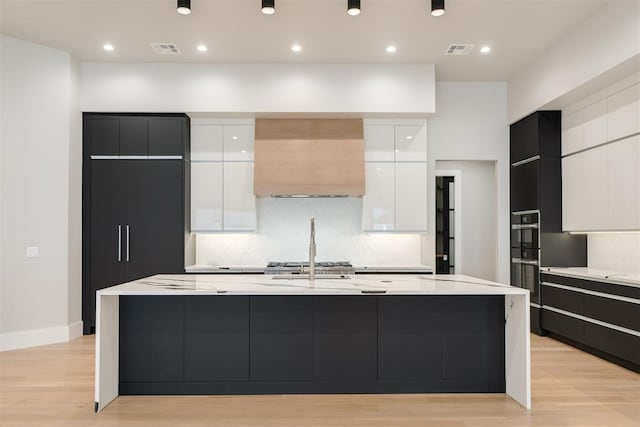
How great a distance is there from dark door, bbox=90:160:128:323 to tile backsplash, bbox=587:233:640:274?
5.61 metres

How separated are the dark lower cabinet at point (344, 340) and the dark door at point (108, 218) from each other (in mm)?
3238

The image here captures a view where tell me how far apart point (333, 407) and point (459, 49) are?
13.3 feet

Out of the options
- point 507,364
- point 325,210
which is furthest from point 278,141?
point 507,364

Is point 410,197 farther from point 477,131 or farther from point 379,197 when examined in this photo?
point 477,131

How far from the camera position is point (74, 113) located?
17.8 ft

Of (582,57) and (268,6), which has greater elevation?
(268,6)

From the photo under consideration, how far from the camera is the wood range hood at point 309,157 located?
561 centimetres

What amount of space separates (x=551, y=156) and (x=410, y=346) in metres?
3.34

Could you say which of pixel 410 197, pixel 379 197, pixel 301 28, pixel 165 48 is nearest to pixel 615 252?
pixel 410 197

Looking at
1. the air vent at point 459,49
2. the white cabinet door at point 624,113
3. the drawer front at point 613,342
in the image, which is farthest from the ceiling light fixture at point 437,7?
the drawer front at point 613,342

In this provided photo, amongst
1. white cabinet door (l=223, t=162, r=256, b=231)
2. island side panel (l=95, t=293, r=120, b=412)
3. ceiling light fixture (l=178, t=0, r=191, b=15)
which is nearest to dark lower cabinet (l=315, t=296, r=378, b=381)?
island side panel (l=95, t=293, r=120, b=412)

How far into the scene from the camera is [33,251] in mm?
5086

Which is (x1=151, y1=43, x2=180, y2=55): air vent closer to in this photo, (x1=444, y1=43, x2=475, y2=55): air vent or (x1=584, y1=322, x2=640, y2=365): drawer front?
(x1=444, y1=43, x2=475, y2=55): air vent

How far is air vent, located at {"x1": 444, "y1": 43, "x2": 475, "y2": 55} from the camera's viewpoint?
198 inches
